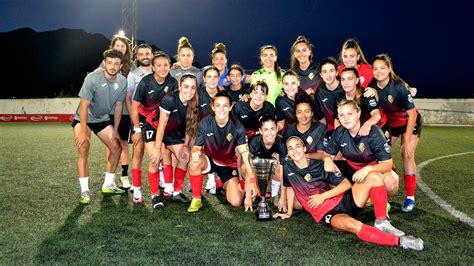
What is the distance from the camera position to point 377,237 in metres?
3.27

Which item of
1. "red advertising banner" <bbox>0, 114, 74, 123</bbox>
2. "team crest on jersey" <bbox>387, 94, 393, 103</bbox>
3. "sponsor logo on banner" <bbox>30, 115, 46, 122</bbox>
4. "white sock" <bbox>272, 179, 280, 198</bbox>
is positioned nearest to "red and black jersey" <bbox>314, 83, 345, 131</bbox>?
"team crest on jersey" <bbox>387, 94, 393, 103</bbox>

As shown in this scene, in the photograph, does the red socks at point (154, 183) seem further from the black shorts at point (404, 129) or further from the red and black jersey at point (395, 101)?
the black shorts at point (404, 129)

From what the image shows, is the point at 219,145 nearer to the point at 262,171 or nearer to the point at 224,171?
the point at 224,171

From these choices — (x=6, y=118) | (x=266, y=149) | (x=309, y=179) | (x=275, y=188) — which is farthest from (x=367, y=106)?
(x=6, y=118)

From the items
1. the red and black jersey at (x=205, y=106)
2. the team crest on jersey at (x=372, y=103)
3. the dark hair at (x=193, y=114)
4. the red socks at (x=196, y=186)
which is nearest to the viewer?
the team crest on jersey at (x=372, y=103)

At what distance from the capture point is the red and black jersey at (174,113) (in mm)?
4688

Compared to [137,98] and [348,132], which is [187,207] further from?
[348,132]

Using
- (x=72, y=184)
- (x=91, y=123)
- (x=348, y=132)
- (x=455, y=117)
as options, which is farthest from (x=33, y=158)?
(x=455, y=117)

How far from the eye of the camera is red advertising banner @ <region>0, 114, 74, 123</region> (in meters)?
21.9

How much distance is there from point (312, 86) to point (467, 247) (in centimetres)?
251

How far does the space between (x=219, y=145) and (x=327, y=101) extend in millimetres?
1302

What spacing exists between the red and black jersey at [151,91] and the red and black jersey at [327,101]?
1.71 metres

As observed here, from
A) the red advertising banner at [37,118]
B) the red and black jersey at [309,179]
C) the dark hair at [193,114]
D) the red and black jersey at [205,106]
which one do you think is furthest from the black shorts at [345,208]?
the red advertising banner at [37,118]

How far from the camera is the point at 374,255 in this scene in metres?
3.04
